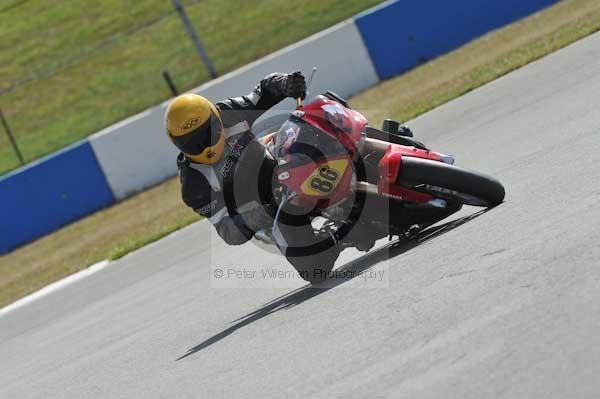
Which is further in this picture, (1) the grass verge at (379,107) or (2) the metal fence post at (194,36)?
(2) the metal fence post at (194,36)

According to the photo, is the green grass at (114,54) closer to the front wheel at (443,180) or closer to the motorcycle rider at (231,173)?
the motorcycle rider at (231,173)

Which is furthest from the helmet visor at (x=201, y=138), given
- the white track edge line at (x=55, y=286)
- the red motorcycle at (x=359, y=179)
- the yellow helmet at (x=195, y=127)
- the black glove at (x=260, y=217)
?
the white track edge line at (x=55, y=286)

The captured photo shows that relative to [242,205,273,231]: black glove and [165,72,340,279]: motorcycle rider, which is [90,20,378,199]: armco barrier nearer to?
[165,72,340,279]: motorcycle rider

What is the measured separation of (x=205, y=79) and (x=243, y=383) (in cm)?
1488

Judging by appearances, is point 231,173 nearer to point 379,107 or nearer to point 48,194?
point 379,107

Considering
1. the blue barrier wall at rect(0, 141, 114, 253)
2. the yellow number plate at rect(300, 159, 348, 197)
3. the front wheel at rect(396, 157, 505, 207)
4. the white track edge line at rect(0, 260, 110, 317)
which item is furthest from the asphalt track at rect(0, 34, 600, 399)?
the blue barrier wall at rect(0, 141, 114, 253)

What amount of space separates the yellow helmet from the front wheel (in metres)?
1.31

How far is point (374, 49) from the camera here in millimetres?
18016

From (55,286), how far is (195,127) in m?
6.39

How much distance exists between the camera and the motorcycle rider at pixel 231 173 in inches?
274

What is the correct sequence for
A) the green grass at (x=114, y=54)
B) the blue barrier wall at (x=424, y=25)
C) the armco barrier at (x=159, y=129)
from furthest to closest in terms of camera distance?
1. the green grass at (x=114, y=54)
2. the blue barrier wall at (x=424, y=25)
3. the armco barrier at (x=159, y=129)

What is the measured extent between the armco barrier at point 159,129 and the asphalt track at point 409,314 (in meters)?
6.23

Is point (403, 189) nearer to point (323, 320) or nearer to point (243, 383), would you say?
point (323, 320)

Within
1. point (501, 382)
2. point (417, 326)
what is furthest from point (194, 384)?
point (501, 382)
